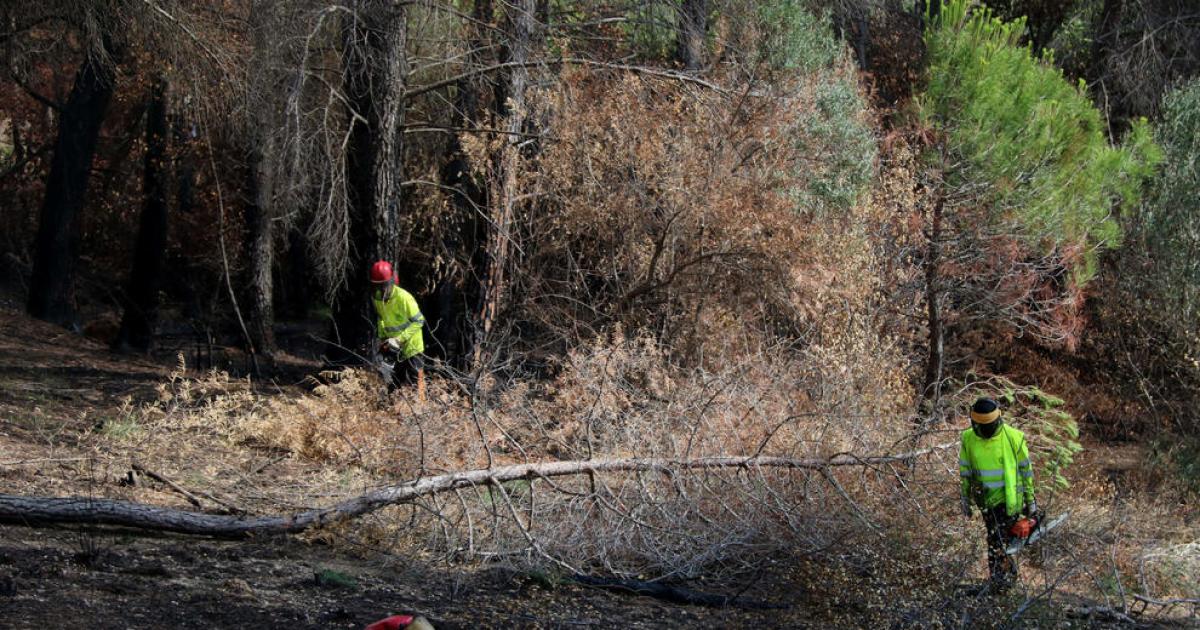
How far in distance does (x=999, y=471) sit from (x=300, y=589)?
414 centimetres

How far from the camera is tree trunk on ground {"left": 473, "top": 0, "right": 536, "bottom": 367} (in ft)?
46.8

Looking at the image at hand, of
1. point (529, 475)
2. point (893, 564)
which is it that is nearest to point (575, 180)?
point (529, 475)

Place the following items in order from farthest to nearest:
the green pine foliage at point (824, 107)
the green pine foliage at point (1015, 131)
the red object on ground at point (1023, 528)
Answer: the green pine foliage at point (1015, 131), the green pine foliage at point (824, 107), the red object on ground at point (1023, 528)

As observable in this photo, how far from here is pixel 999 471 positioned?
26.2ft

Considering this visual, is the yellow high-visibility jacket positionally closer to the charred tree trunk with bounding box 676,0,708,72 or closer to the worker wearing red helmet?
the worker wearing red helmet

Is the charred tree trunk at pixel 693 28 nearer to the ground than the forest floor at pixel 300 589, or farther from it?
farther from it

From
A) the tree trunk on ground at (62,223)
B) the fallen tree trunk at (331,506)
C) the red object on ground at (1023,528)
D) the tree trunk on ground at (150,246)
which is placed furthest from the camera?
the tree trunk on ground at (62,223)

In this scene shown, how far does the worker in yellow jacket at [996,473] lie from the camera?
7.95 metres

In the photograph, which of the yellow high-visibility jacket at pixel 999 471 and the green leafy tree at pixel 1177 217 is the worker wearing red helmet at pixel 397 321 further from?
the green leafy tree at pixel 1177 217

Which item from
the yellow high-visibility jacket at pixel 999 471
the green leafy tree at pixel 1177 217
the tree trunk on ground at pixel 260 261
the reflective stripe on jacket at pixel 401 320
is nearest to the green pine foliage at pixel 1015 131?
the green leafy tree at pixel 1177 217

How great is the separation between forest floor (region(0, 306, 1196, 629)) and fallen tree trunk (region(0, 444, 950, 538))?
0.10 meters

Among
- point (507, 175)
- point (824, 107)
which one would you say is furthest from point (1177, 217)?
point (507, 175)

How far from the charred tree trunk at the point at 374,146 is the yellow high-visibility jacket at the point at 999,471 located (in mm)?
7276

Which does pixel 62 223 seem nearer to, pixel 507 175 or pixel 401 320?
pixel 507 175
